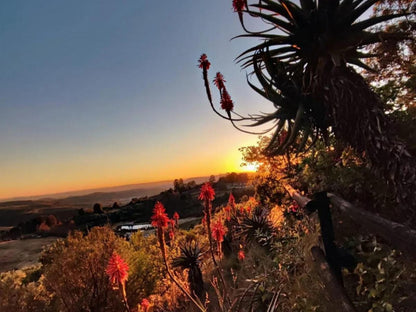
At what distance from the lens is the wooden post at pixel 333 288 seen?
11.2 feet

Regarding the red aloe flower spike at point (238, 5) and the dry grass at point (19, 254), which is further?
the dry grass at point (19, 254)

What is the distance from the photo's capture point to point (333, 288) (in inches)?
150

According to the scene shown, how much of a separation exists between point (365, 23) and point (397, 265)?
14.6ft

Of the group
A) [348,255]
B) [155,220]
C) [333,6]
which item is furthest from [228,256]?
→ [333,6]

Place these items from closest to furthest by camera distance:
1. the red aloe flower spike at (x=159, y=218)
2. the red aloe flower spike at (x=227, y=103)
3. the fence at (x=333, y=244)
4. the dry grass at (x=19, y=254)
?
the fence at (x=333, y=244)
the red aloe flower spike at (x=159, y=218)
the red aloe flower spike at (x=227, y=103)
the dry grass at (x=19, y=254)

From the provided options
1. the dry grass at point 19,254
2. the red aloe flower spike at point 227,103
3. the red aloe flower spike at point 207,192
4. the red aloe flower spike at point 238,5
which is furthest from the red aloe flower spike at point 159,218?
the dry grass at point 19,254

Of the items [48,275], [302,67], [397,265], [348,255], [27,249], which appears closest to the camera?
[397,265]

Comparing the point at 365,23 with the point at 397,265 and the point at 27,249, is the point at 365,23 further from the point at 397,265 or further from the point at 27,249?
the point at 27,249

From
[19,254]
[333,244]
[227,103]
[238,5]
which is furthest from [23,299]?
[19,254]

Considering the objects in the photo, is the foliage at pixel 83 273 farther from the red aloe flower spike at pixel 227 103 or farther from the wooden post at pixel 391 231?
the wooden post at pixel 391 231

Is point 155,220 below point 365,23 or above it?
below

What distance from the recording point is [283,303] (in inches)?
209

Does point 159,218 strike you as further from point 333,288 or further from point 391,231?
point 391,231

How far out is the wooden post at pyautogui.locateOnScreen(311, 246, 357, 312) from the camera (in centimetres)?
343
